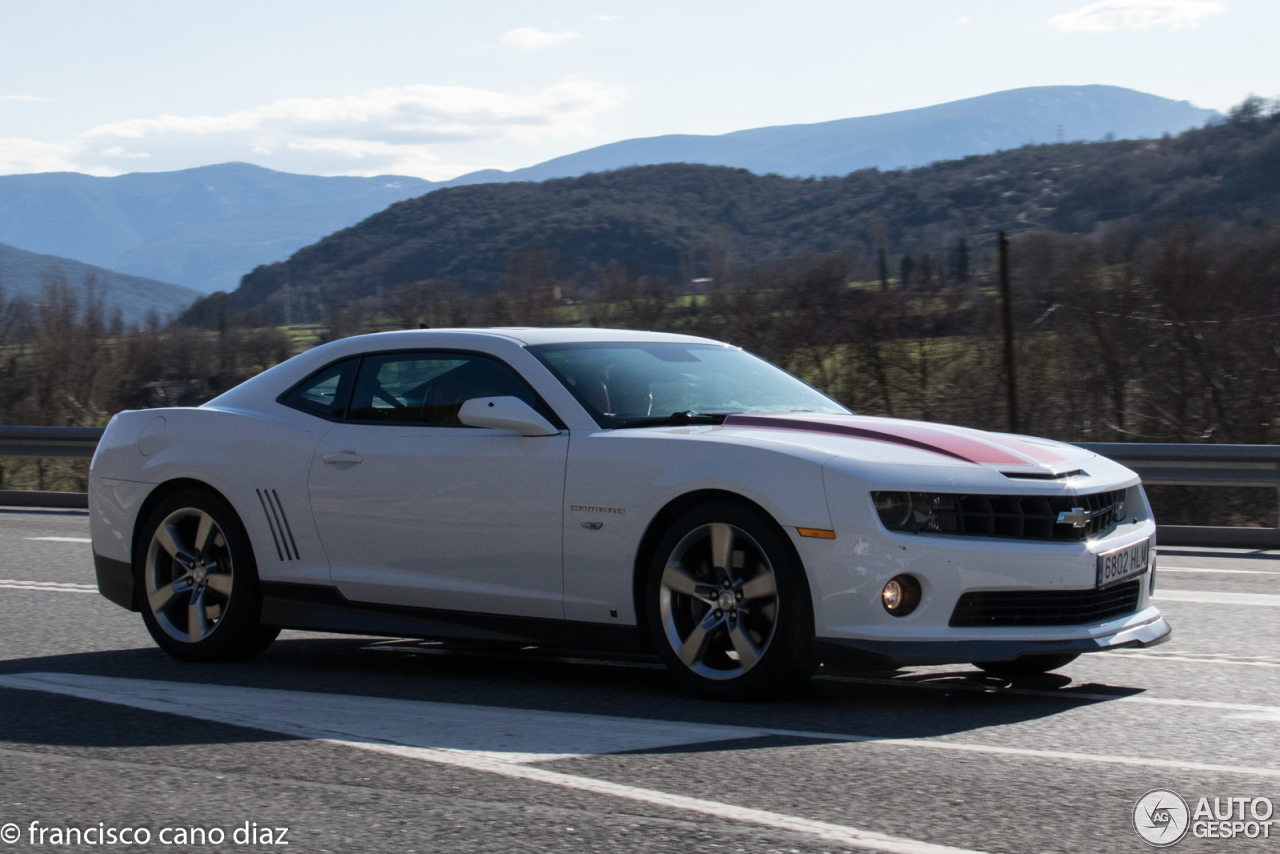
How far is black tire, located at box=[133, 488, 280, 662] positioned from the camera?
6.12m

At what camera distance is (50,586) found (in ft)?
29.2

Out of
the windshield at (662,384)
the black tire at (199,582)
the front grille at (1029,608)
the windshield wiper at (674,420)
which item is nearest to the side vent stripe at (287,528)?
the black tire at (199,582)

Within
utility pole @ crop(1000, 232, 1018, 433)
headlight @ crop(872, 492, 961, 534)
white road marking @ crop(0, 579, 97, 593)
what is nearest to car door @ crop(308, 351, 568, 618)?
headlight @ crop(872, 492, 961, 534)

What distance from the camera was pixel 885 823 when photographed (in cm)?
346

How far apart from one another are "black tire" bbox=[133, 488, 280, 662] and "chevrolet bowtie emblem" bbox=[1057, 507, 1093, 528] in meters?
3.44

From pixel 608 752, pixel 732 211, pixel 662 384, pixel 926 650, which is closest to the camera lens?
pixel 608 752

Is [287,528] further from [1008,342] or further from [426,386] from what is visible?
[1008,342]

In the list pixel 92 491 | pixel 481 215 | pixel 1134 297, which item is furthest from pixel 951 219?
pixel 92 491

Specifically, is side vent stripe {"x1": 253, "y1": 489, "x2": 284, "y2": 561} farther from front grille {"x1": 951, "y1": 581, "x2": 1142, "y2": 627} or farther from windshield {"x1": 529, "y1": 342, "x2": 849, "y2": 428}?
front grille {"x1": 951, "y1": 581, "x2": 1142, "y2": 627}

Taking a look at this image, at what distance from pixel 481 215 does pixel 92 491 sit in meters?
92.1

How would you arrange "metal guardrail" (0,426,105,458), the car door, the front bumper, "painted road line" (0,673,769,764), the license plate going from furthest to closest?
"metal guardrail" (0,426,105,458) < the car door < the license plate < the front bumper < "painted road line" (0,673,769,764)

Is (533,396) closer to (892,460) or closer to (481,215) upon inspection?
(892,460)

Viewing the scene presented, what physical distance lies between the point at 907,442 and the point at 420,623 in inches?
83.1

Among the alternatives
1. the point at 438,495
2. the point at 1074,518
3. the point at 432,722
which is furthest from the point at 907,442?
the point at 432,722
